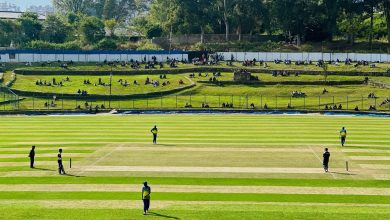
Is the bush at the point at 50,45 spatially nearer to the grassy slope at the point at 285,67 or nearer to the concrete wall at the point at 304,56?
the grassy slope at the point at 285,67

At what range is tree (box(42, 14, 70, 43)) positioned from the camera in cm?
16300

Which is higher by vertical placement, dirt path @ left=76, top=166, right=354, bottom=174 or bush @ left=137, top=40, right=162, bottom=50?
bush @ left=137, top=40, right=162, bottom=50

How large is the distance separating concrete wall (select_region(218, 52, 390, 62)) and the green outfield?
58.0m

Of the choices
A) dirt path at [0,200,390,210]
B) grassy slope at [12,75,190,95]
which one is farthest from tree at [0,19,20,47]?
dirt path at [0,200,390,210]

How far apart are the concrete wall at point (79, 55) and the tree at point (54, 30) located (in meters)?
32.7

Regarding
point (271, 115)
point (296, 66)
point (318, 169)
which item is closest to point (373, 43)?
point (296, 66)

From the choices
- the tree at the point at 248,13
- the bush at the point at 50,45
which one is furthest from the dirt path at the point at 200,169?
the tree at the point at 248,13

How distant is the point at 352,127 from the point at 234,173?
1159 inches

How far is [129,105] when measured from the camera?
3615 inches

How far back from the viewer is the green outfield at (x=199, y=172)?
33312mm

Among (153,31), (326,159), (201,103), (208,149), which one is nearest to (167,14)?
(153,31)

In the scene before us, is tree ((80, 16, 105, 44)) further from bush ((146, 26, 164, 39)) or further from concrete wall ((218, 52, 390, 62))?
concrete wall ((218, 52, 390, 62))

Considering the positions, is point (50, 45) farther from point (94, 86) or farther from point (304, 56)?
point (304, 56)

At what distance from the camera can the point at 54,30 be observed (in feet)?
538
